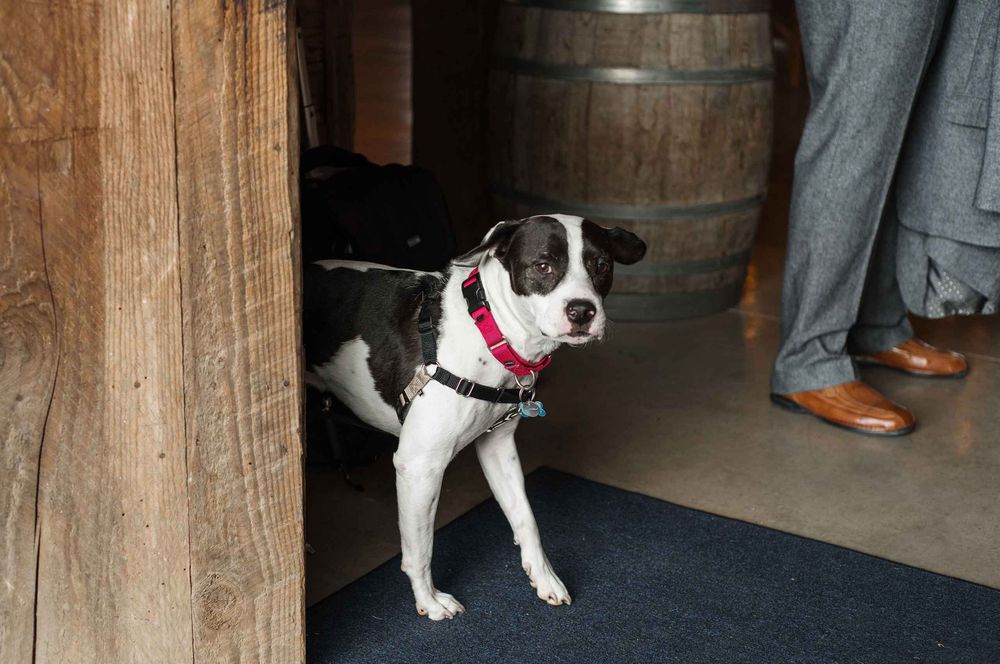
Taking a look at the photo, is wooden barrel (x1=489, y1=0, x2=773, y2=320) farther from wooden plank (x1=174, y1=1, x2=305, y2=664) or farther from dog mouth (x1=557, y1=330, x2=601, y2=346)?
wooden plank (x1=174, y1=1, x2=305, y2=664)

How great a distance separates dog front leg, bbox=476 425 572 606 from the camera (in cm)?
209

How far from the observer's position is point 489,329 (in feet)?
6.35

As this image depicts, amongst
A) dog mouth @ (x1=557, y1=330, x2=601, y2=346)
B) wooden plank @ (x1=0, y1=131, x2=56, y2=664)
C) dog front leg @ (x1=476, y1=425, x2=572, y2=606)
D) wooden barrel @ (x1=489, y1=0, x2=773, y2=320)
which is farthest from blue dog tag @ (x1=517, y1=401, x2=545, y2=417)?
wooden barrel @ (x1=489, y1=0, x2=773, y2=320)

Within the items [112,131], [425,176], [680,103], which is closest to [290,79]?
[112,131]

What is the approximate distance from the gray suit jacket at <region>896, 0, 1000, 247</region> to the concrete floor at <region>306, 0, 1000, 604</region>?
21.3 inches

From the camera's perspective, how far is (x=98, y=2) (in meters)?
1.43

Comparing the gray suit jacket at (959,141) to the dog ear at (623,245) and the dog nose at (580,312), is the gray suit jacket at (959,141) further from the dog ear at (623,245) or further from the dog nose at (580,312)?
the dog nose at (580,312)

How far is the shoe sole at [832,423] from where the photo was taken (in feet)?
9.46

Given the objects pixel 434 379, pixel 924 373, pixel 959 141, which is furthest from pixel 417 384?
pixel 924 373

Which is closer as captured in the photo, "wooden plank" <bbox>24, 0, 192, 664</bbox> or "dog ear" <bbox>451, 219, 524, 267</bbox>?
"wooden plank" <bbox>24, 0, 192, 664</bbox>

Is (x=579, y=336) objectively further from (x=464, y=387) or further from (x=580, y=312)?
(x=464, y=387)

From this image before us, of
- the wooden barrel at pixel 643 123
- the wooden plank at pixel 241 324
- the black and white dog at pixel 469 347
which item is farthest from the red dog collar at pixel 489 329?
the wooden barrel at pixel 643 123

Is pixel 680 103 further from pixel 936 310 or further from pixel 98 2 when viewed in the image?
pixel 98 2

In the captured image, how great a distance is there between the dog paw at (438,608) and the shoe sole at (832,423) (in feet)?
4.39
